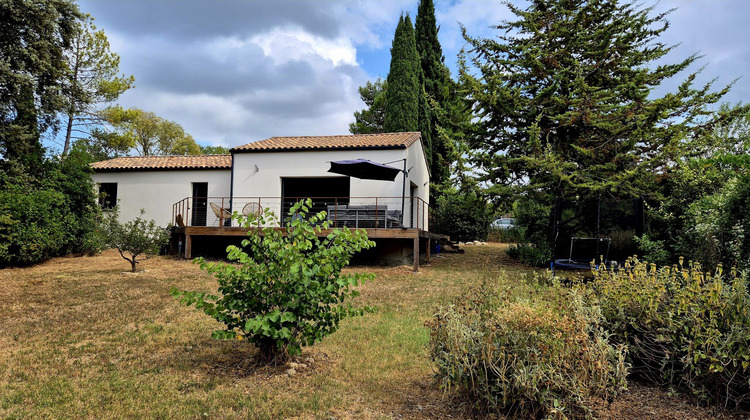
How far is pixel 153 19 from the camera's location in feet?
29.7

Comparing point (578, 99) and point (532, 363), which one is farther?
point (578, 99)

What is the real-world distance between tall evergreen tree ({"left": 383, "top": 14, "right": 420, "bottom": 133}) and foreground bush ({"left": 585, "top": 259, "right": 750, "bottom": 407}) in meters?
16.5

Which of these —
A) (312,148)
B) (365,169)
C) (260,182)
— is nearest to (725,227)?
(365,169)

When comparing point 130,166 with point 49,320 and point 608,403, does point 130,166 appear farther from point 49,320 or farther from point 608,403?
point 608,403

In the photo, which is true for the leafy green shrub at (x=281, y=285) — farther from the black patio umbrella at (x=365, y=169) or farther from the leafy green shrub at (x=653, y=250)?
the black patio umbrella at (x=365, y=169)

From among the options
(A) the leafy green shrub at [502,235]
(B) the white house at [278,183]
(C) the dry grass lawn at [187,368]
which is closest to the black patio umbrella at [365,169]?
(B) the white house at [278,183]

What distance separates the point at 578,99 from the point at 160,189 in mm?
14902

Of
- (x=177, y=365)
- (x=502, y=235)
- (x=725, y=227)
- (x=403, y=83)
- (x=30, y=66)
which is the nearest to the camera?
(x=177, y=365)

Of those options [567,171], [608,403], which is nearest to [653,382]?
[608,403]

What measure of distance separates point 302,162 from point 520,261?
26.9ft

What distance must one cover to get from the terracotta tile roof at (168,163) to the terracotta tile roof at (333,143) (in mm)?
1941

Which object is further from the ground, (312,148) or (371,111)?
(371,111)

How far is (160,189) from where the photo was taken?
52.9 feet

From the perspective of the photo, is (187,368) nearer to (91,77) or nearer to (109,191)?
(109,191)
